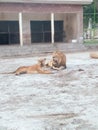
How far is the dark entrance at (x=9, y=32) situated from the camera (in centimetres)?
2219

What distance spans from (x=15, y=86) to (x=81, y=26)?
13.9 m

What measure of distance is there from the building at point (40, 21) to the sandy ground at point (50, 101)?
1029cm

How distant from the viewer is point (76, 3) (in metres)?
21.2

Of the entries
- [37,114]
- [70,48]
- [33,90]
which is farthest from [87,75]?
[70,48]

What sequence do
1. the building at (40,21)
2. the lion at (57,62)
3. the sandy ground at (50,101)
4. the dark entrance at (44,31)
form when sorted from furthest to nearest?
the dark entrance at (44,31), the building at (40,21), the lion at (57,62), the sandy ground at (50,101)

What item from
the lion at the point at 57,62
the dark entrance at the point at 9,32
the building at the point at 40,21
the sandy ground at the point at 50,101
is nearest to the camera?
the sandy ground at the point at 50,101

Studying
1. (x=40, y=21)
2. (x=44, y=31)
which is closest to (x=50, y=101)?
(x=44, y=31)

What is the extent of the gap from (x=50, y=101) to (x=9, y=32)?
15866mm

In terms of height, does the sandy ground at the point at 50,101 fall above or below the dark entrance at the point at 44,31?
below

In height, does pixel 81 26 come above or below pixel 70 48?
above

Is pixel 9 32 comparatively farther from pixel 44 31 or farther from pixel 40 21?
pixel 44 31

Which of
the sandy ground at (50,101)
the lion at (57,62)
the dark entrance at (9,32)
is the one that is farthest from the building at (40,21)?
the sandy ground at (50,101)

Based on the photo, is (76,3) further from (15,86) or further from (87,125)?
(87,125)

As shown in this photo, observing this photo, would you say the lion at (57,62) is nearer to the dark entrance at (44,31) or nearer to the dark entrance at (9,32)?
the dark entrance at (9,32)
